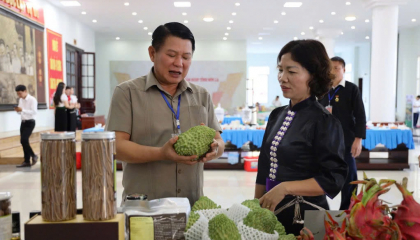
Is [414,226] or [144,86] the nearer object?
[414,226]

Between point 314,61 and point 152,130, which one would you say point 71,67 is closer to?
point 152,130

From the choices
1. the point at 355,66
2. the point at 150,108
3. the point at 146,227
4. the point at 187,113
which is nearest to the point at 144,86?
the point at 150,108

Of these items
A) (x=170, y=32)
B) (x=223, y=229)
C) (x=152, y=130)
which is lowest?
(x=223, y=229)

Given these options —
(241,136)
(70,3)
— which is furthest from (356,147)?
(70,3)

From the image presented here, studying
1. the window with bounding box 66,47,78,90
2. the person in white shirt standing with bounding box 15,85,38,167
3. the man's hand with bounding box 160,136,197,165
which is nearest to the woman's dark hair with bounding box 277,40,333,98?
the man's hand with bounding box 160,136,197,165

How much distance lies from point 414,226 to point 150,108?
113 centimetres

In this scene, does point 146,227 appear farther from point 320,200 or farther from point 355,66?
point 355,66

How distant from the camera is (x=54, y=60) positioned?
1386 cm

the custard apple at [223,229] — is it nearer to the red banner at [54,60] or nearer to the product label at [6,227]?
the product label at [6,227]

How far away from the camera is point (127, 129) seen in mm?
1655

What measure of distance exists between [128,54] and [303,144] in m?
20.5

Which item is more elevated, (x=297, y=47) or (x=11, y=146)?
(x=297, y=47)

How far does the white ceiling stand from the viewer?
43.2ft

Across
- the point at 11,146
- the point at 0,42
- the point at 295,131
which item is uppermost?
the point at 0,42
